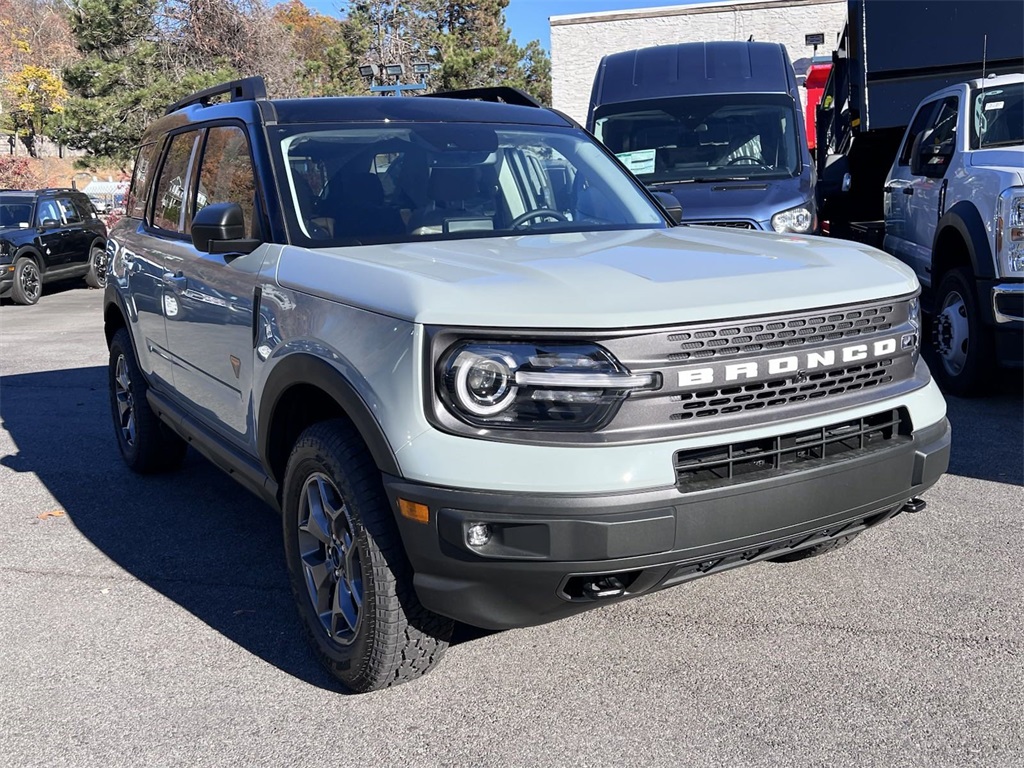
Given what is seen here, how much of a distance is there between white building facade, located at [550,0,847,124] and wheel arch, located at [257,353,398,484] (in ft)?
83.9

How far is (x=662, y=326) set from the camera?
8.91ft

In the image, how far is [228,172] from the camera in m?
4.20

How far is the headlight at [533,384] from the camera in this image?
2701 millimetres

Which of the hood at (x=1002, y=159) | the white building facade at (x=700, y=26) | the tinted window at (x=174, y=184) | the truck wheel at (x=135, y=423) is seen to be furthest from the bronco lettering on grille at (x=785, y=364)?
the white building facade at (x=700, y=26)

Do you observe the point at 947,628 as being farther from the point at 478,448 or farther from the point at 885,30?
the point at 885,30

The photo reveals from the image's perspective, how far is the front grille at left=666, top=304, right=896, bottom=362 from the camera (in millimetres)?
2754

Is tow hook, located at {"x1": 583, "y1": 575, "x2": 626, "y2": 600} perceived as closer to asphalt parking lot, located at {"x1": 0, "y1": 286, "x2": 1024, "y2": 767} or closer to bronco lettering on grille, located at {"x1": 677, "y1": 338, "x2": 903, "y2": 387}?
asphalt parking lot, located at {"x1": 0, "y1": 286, "x2": 1024, "y2": 767}

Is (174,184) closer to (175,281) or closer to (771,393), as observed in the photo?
(175,281)

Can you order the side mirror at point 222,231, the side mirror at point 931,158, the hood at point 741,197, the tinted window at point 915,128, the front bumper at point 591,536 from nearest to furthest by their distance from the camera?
the front bumper at point 591,536
the side mirror at point 222,231
the side mirror at point 931,158
the hood at point 741,197
the tinted window at point 915,128

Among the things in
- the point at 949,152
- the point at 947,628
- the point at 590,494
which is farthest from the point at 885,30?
the point at 590,494

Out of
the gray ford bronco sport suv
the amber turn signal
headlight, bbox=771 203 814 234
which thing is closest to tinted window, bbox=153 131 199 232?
the gray ford bronco sport suv

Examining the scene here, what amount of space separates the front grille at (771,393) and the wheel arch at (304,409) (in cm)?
83

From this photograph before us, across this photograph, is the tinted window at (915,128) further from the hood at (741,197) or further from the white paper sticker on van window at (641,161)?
the white paper sticker on van window at (641,161)

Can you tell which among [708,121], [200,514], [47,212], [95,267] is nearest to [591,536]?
[200,514]
